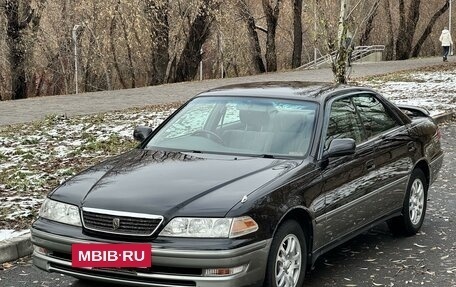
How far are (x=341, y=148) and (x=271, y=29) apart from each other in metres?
29.1

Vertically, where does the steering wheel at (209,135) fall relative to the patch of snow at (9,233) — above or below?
above

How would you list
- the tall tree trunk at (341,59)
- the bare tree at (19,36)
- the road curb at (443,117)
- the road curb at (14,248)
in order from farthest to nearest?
the bare tree at (19,36) → the tall tree trunk at (341,59) → the road curb at (443,117) → the road curb at (14,248)

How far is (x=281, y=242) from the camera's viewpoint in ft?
14.9

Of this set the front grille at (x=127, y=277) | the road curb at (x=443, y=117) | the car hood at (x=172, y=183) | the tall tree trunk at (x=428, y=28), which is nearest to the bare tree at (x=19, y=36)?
the road curb at (x=443, y=117)

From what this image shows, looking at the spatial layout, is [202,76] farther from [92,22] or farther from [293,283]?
[293,283]

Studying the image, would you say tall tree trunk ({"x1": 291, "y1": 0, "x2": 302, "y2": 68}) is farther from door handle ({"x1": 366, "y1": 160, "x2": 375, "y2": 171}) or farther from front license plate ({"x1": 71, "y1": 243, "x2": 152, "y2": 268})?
front license plate ({"x1": 71, "y1": 243, "x2": 152, "y2": 268})

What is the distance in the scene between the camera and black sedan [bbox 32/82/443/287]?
4230mm

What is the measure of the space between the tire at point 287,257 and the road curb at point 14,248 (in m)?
2.39

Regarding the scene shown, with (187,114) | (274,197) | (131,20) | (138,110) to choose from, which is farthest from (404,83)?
(274,197)

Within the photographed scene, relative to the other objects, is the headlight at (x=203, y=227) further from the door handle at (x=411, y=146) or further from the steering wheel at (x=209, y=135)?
the door handle at (x=411, y=146)

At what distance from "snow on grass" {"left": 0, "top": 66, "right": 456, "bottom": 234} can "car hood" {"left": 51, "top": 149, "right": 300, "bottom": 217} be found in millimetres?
1851

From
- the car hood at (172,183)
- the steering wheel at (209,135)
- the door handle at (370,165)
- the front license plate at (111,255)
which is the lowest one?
the front license plate at (111,255)

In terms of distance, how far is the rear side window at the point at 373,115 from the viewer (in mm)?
6070

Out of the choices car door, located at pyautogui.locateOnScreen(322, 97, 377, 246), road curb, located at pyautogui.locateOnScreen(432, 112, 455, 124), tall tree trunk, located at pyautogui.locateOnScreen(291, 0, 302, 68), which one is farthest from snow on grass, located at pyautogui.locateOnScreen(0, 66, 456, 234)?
tall tree trunk, located at pyautogui.locateOnScreen(291, 0, 302, 68)
